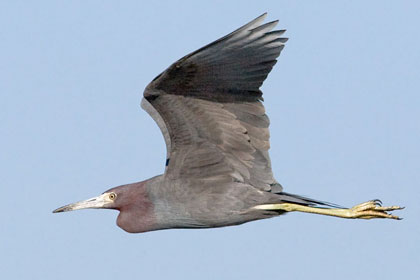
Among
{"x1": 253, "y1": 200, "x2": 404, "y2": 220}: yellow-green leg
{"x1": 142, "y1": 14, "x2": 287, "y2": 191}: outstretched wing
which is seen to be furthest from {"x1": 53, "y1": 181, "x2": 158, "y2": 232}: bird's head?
{"x1": 253, "y1": 200, "x2": 404, "y2": 220}: yellow-green leg

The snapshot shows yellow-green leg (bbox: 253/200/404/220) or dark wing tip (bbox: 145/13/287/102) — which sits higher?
dark wing tip (bbox: 145/13/287/102)

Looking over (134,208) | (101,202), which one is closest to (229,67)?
(134,208)

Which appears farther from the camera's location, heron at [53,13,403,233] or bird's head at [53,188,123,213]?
bird's head at [53,188,123,213]

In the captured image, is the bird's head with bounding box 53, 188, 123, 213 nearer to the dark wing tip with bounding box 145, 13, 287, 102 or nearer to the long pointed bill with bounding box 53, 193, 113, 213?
the long pointed bill with bounding box 53, 193, 113, 213

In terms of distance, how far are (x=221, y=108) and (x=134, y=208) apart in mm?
1662

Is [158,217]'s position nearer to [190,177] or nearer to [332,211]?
[190,177]

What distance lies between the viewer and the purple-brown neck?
9750 millimetres

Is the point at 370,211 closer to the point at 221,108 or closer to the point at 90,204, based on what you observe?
the point at 221,108

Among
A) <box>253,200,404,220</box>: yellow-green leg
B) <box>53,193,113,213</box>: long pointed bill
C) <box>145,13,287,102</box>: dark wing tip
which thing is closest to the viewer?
<box>145,13,287,102</box>: dark wing tip

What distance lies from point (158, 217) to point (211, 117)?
133 cm

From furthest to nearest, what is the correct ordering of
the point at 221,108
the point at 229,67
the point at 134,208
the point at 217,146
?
the point at 134,208, the point at 217,146, the point at 221,108, the point at 229,67

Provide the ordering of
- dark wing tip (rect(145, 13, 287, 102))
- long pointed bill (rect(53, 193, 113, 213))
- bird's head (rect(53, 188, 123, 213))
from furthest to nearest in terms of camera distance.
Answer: long pointed bill (rect(53, 193, 113, 213)) → bird's head (rect(53, 188, 123, 213)) → dark wing tip (rect(145, 13, 287, 102))

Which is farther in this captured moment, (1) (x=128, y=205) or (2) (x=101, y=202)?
(2) (x=101, y=202)

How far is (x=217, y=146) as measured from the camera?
9.32 meters
